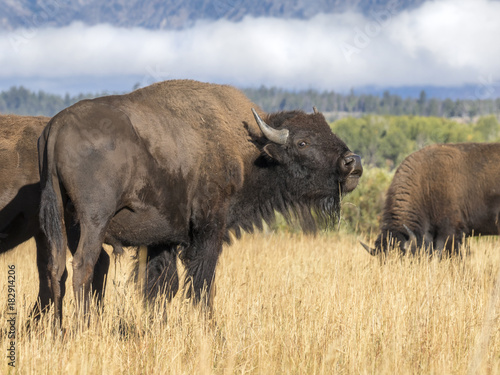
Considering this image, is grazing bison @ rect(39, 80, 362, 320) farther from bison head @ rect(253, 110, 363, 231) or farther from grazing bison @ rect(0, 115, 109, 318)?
grazing bison @ rect(0, 115, 109, 318)

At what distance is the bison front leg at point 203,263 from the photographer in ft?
17.2

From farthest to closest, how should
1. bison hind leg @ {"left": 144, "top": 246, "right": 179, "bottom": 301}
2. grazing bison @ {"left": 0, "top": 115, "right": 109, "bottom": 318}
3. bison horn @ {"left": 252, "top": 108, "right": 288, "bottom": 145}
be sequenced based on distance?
1. bison horn @ {"left": 252, "top": 108, "right": 288, "bottom": 145}
2. bison hind leg @ {"left": 144, "top": 246, "right": 179, "bottom": 301}
3. grazing bison @ {"left": 0, "top": 115, "right": 109, "bottom": 318}

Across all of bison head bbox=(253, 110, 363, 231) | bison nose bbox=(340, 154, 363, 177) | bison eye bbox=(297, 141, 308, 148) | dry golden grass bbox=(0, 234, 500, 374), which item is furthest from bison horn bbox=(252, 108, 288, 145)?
dry golden grass bbox=(0, 234, 500, 374)

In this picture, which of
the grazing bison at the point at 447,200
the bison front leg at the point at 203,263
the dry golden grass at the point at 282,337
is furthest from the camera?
the grazing bison at the point at 447,200

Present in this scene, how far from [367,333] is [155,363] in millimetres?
1697

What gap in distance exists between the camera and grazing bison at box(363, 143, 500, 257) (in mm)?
10508

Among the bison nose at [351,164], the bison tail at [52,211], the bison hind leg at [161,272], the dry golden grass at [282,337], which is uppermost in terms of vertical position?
the bison nose at [351,164]

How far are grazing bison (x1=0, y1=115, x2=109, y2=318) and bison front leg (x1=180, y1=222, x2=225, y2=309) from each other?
3.21 ft

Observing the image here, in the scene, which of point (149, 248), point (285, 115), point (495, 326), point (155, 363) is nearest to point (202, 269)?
point (149, 248)

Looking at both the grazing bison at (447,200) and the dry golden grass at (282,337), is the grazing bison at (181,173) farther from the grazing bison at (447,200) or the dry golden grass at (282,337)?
the grazing bison at (447,200)

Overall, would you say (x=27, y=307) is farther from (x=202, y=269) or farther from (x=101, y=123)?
(x=101, y=123)

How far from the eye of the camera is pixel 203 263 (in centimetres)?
527

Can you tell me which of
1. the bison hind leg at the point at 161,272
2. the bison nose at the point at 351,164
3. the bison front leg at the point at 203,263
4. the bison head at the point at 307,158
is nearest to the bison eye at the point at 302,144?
the bison head at the point at 307,158

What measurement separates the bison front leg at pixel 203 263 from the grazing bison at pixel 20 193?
0.98 m
